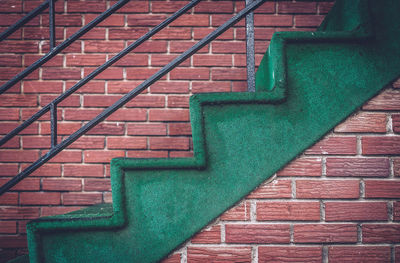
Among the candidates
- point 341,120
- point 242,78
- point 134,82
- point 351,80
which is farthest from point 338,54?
point 134,82

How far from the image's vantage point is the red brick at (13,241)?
1.51m

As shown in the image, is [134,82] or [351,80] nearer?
[351,80]

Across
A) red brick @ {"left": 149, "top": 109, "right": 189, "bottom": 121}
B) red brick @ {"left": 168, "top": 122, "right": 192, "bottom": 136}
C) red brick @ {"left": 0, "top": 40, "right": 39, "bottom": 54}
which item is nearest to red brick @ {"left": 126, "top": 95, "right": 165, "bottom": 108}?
red brick @ {"left": 149, "top": 109, "right": 189, "bottom": 121}

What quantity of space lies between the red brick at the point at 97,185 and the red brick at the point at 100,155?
4.7 inches

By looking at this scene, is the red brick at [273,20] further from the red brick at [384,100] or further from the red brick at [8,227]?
the red brick at [8,227]

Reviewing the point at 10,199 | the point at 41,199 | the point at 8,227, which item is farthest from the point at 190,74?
the point at 8,227

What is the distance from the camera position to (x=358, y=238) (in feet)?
2.94

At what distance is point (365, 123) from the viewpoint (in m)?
0.91

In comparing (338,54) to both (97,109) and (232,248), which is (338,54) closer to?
(232,248)

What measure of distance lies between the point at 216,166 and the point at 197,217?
189 millimetres

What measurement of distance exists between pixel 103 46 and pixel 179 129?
72 centimetres

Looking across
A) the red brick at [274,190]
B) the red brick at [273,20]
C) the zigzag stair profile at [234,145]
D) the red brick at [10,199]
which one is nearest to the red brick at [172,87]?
the red brick at [273,20]

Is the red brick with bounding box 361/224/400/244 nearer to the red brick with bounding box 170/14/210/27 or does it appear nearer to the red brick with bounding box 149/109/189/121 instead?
the red brick with bounding box 149/109/189/121

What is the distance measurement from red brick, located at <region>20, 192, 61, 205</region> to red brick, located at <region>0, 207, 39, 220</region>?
0.12ft
